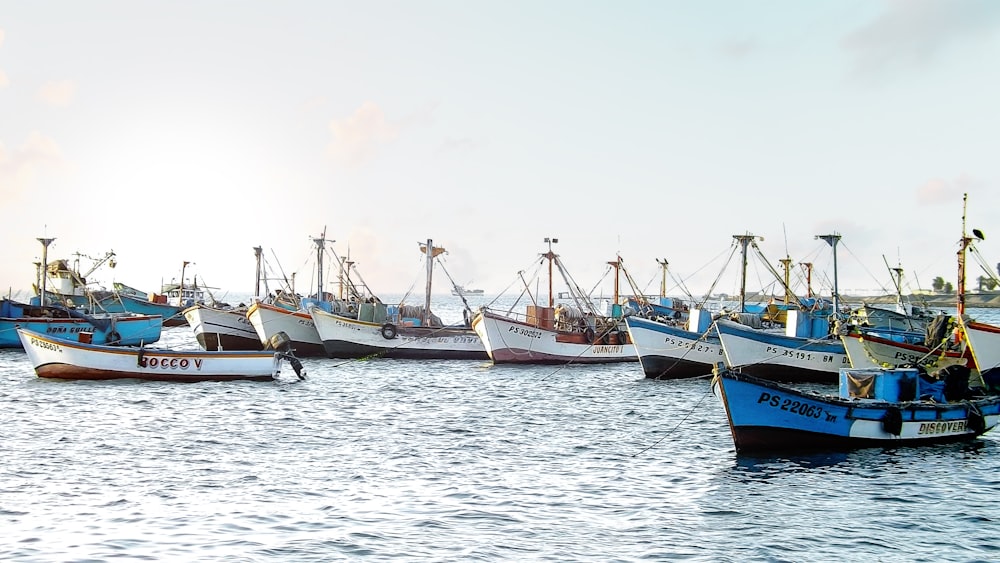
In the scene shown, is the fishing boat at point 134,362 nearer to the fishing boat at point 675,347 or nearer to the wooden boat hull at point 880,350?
the fishing boat at point 675,347

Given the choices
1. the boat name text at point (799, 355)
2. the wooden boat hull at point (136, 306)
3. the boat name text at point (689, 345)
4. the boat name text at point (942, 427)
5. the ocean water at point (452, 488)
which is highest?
the wooden boat hull at point (136, 306)

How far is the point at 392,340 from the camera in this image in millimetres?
49625

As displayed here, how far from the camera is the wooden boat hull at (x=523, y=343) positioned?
47.3m

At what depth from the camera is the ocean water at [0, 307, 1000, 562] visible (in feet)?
47.7

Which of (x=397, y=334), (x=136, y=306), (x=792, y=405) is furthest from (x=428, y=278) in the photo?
(x=136, y=306)

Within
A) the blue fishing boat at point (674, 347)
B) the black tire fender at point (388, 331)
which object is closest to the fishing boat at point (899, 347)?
the blue fishing boat at point (674, 347)

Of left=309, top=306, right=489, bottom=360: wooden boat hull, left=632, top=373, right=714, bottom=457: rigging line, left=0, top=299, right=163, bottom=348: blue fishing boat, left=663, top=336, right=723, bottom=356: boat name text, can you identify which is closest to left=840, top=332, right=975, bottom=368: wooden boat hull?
left=632, top=373, right=714, bottom=457: rigging line

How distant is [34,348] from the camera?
36250mm

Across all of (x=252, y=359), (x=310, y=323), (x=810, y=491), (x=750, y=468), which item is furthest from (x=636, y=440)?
(x=310, y=323)

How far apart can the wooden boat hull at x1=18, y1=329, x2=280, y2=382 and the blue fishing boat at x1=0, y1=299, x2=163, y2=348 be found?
396 inches

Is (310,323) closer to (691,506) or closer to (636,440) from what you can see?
(636,440)

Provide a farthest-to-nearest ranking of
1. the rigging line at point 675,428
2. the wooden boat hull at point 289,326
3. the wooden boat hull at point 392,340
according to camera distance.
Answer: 1. the wooden boat hull at point 289,326
2. the wooden boat hull at point 392,340
3. the rigging line at point 675,428

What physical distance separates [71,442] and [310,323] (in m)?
28.5

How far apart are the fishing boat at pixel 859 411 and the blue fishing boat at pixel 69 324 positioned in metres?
34.6
